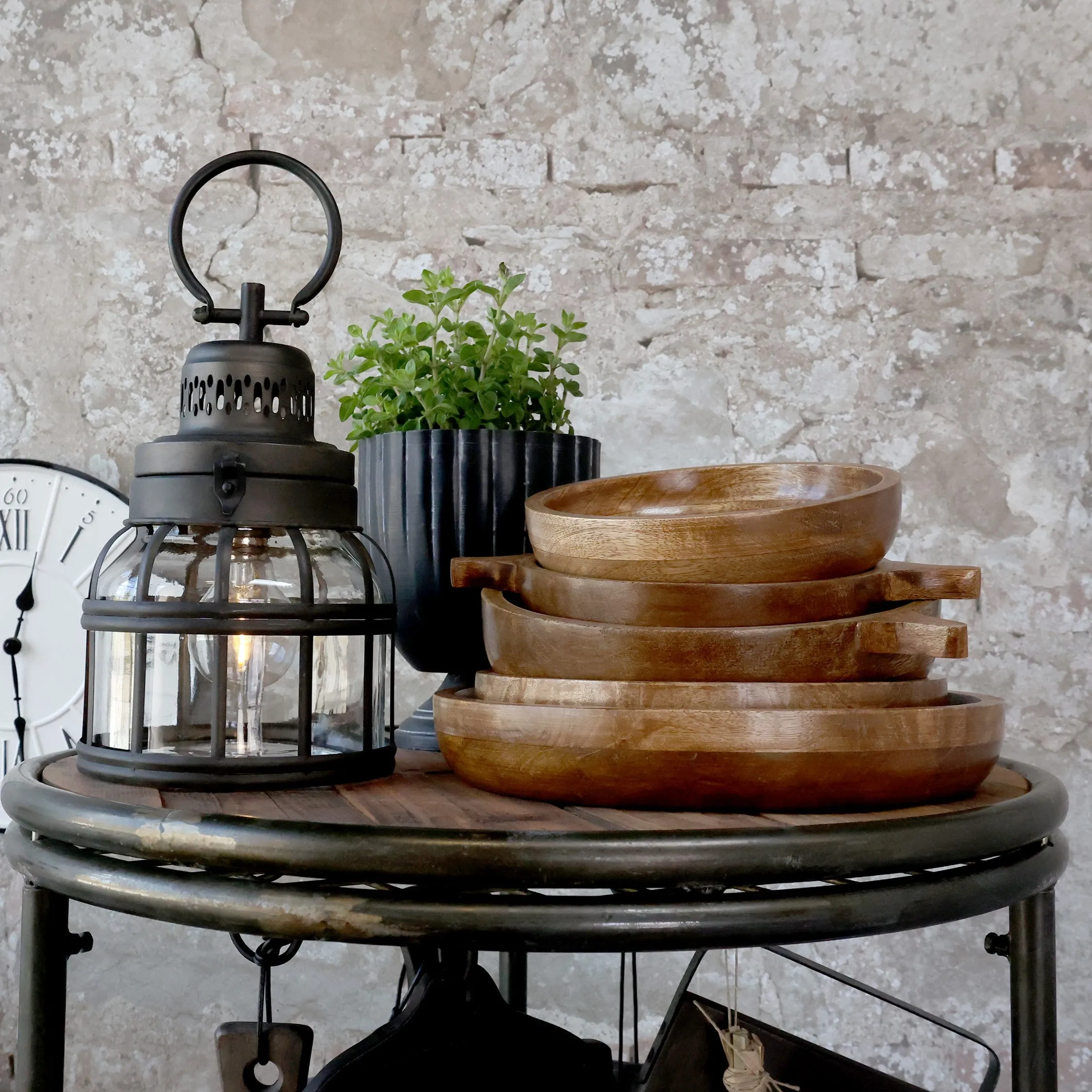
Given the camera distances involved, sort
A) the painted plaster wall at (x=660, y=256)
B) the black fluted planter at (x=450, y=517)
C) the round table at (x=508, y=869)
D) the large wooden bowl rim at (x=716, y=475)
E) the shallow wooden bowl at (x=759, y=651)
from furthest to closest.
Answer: the painted plaster wall at (x=660, y=256) → the black fluted planter at (x=450, y=517) → the large wooden bowl rim at (x=716, y=475) → the shallow wooden bowl at (x=759, y=651) → the round table at (x=508, y=869)

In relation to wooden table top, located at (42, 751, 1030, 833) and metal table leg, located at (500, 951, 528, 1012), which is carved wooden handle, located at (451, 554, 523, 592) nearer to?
wooden table top, located at (42, 751, 1030, 833)

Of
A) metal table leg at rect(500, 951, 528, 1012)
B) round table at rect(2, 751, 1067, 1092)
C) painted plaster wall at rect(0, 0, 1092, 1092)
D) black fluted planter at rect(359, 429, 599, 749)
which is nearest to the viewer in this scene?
round table at rect(2, 751, 1067, 1092)

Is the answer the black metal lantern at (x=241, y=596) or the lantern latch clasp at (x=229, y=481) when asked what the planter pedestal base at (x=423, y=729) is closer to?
the black metal lantern at (x=241, y=596)

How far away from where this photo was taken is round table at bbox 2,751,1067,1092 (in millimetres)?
541

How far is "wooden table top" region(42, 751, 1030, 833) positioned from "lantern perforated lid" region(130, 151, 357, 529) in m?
0.18

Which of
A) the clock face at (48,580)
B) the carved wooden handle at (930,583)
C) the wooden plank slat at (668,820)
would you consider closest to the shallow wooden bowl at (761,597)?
the carved wooden handle at (930,583)

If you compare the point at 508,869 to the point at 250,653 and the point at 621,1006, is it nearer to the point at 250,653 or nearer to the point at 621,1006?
the point at 250,653

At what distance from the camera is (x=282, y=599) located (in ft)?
2.56

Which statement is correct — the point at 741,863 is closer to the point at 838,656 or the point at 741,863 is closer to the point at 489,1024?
the point at 838,656

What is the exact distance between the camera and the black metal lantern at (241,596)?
724mm

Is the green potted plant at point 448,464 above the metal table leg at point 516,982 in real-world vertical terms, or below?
above

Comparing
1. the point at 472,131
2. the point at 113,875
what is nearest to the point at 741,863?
the point at 113,875

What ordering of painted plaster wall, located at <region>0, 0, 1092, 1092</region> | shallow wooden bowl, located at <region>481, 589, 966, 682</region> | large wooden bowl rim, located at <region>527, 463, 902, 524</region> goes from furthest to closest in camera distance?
painted plaster wall, located at <region>0, 0, 1092, 1092</region>, large wooden bowl rim, located at <region>527, 463, 902, 524</region>, shallow wooden bowl, located at <region>481, 589, 966, 682</region>

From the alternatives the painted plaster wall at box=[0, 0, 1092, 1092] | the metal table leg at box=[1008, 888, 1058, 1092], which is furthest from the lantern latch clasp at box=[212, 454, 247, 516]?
the painted plaster wall at box=[0, 0, 1092, 1092]
